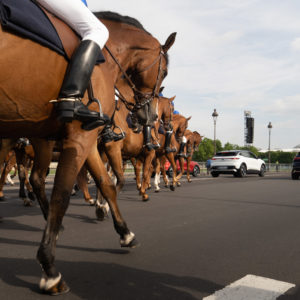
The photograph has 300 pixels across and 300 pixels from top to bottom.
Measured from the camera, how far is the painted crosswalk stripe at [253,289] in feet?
8.82

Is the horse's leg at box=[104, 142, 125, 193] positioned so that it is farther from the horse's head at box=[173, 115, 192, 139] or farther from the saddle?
the horse's head at box=[173, 115, 192, 139]

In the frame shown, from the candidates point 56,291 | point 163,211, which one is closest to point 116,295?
point 56,291

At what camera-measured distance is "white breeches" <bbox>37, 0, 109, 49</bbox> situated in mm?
2967

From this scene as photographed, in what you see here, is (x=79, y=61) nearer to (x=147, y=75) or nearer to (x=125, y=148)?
(x=147, y=75)

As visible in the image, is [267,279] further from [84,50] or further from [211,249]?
[84,50]

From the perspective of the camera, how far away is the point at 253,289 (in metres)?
2.85

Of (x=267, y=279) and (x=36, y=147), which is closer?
(x=267, y=279)

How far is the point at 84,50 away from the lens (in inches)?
117

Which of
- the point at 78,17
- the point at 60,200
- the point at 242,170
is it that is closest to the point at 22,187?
the point at 60,200

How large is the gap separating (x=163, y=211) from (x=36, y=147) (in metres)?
3.54

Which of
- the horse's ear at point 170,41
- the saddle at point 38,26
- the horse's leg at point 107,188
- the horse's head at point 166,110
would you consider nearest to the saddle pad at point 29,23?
the saddle at point 38,26

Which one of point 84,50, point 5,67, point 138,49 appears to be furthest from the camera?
point 138,49

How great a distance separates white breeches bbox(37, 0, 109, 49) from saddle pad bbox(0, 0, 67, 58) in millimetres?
162

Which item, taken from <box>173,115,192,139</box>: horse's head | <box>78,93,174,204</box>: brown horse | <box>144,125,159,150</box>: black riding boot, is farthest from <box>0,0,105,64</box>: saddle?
<box>173,115,192,139</box>: horse's head
